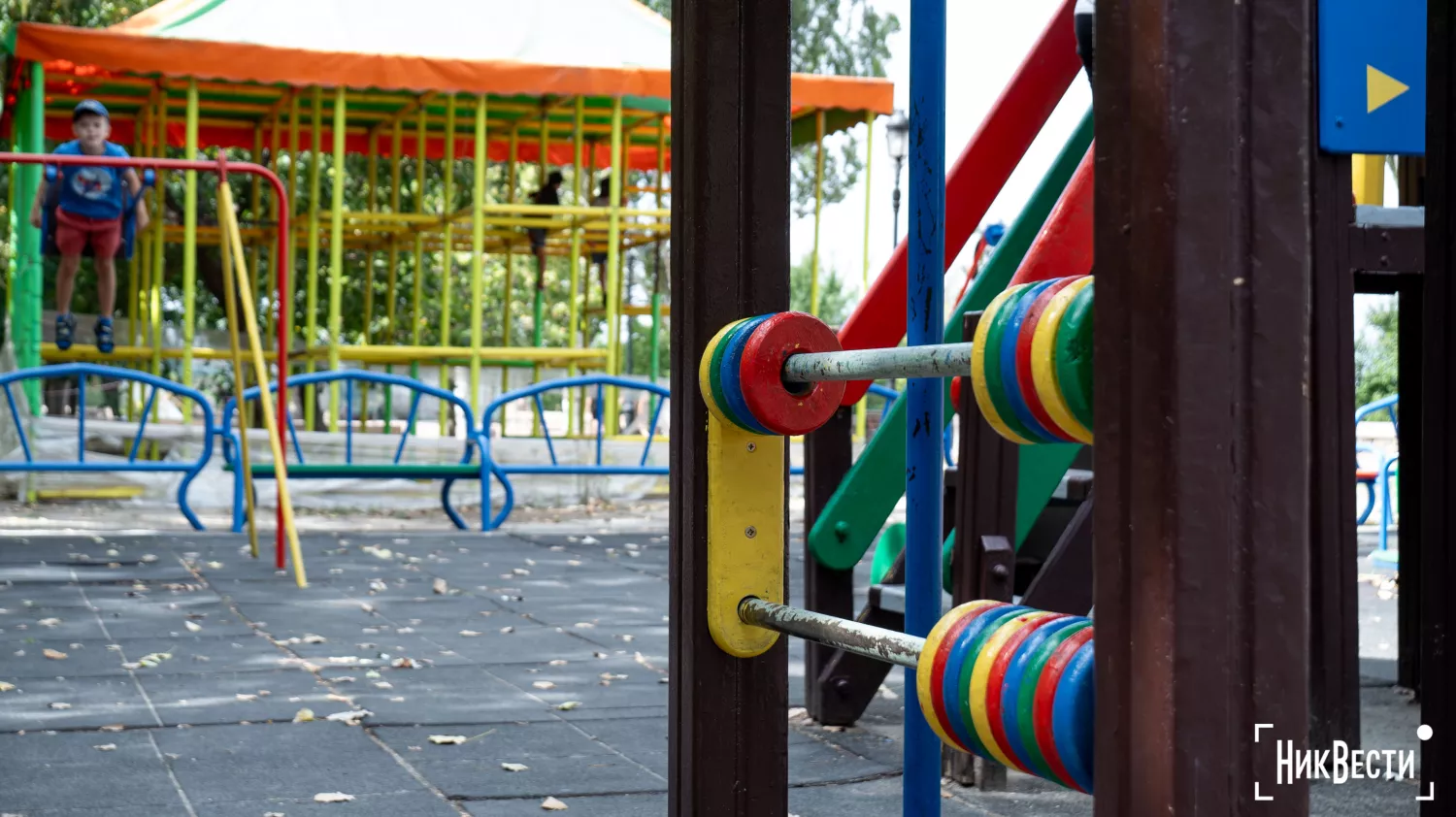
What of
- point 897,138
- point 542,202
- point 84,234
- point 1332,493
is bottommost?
→ point 1332,493

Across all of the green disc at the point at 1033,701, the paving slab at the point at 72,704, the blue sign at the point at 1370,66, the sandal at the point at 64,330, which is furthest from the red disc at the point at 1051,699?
the sandal at the point at 64,330

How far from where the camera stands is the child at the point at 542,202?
1416 cm

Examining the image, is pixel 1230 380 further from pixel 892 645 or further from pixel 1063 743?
pixel 892 645

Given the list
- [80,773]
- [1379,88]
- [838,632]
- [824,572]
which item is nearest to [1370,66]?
[1379,88]

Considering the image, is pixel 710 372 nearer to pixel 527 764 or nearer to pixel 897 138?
pixel 527 764

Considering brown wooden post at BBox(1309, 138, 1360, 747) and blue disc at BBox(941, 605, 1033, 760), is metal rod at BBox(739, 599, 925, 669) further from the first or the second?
brown wooden post at BBox(1309, 138, 1360, 747)

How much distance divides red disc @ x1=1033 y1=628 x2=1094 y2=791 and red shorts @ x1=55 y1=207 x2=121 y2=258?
10127 millimetres

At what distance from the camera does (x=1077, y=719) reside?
121 cm

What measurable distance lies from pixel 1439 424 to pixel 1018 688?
15.7 inches

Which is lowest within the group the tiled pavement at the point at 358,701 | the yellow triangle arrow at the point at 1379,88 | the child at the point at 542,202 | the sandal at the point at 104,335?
the tiled pavement at the point at 358,701

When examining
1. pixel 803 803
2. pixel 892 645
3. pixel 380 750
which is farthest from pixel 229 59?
pixel 892 645

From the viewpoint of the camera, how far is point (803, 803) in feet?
9.64

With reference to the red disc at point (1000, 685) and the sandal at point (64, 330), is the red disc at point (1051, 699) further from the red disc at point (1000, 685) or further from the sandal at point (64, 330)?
the sandal at point (64, 330)

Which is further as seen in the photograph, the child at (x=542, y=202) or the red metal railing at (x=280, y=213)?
the child at (x=542, y=202)
